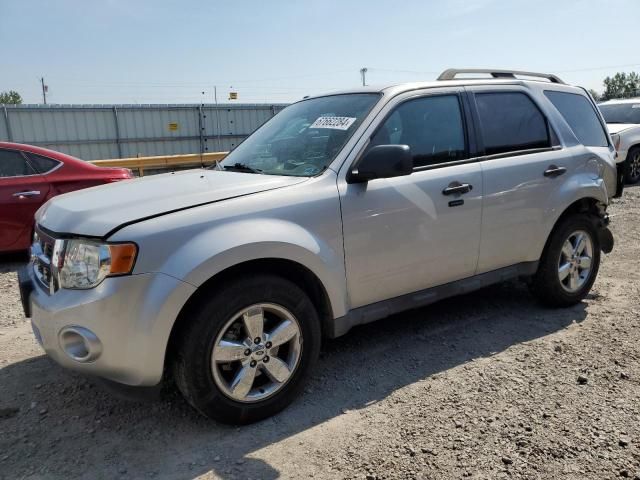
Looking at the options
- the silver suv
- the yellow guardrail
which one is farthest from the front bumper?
the yellow guardrail

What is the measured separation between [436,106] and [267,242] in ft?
5.58

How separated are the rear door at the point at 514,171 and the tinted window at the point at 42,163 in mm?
4979

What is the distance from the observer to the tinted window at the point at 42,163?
6.30m

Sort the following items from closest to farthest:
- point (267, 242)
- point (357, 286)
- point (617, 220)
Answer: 1. point (267, 242)
2. point (357, 286)
3. point (617, 220)

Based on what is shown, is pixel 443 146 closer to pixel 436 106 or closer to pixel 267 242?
pixel 436 106

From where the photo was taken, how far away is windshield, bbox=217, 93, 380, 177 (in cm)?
337

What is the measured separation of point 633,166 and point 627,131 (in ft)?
2.90

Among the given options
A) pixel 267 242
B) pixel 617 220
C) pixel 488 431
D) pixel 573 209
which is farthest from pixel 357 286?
pixel 617 220

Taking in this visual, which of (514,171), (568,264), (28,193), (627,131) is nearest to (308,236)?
(514,171)

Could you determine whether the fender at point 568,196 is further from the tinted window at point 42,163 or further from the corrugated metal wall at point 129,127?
the corrugated metal wall at point 129,127

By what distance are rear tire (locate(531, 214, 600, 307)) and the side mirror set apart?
1876 millimetres

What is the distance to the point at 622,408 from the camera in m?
3.01

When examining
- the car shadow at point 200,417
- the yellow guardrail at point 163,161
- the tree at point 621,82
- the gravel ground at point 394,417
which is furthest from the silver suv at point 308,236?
the tree at point 621,82

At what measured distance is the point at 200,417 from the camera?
301 cm
